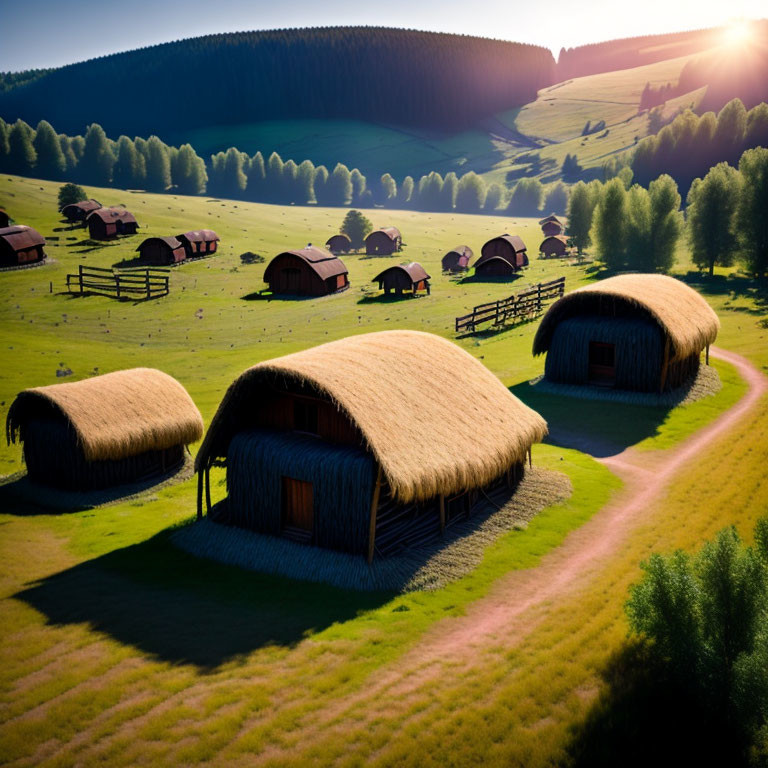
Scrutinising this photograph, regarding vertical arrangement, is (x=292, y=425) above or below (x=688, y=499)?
above

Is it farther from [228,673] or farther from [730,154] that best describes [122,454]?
[730,154]

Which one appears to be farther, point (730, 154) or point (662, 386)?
point (730, 154)

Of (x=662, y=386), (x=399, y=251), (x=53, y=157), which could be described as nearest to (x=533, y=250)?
(x=399, y=251)

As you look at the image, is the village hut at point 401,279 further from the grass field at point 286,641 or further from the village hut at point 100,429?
the village hut at point 100,429

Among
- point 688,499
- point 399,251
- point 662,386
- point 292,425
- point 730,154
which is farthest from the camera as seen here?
point 730,154

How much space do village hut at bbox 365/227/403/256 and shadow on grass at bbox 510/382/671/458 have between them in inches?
3072

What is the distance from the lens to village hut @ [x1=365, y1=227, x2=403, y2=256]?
367 feet

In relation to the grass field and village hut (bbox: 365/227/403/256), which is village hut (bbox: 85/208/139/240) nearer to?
village hut (bbox: 365/227/403/256)

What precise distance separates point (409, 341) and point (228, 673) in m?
14.0

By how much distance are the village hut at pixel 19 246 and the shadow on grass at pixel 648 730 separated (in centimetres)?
9166

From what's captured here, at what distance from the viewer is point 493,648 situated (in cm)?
1569

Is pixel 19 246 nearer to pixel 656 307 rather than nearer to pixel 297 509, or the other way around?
pixel 656 307

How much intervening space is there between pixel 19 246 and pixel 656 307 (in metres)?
81.0

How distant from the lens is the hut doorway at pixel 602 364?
1490 inches
